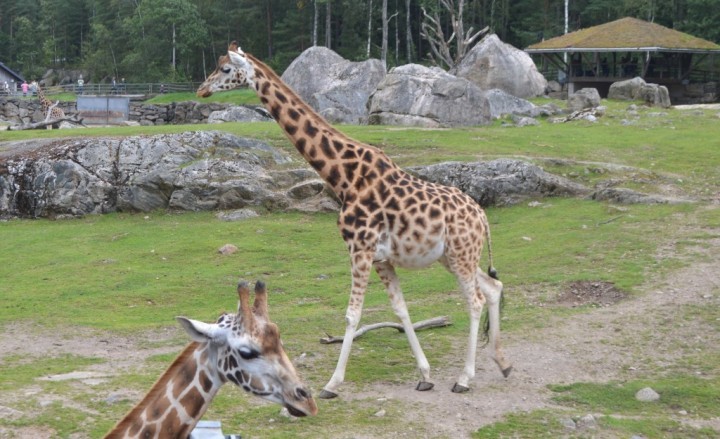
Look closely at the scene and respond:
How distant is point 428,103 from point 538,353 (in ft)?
55.6

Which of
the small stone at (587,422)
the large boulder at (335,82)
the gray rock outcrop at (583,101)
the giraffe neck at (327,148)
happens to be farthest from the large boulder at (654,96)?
the small stone at (587,422)

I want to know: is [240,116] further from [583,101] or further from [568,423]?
[568,423]

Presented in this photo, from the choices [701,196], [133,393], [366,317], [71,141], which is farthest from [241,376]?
[71,141]

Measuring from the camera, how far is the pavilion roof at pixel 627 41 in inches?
1740

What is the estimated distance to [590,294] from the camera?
45.8 feet

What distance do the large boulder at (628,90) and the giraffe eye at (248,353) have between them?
33.5m

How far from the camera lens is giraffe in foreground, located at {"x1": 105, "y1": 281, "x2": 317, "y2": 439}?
5582mm

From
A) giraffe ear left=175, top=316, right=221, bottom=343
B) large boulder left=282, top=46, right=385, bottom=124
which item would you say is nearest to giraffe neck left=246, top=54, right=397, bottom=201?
giraffe ear left=175, top=316, right=221, bottom=343

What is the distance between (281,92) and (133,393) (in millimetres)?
3829

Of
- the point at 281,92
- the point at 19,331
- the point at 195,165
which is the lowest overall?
the point at 19,331

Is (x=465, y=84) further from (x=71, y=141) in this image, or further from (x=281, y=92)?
(x=281, y=92)

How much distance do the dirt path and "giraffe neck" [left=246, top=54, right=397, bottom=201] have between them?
90.5 inches

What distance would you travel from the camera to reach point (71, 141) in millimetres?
22281

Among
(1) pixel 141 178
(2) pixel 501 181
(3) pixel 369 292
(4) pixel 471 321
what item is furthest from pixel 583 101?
(4) pixel 471 321
